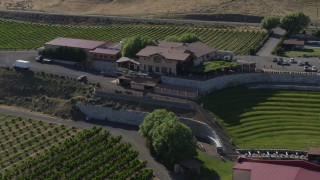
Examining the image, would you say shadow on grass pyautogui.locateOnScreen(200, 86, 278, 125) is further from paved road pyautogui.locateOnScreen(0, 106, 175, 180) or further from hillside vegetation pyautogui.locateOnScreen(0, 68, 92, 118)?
hillside vegetation pyautogui.locateOnScreen(0, 68, 92, 118)

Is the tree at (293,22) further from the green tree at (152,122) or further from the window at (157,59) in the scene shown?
the green tree at (152,122)

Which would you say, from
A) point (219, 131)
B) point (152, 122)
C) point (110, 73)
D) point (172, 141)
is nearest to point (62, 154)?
point (152, 122)

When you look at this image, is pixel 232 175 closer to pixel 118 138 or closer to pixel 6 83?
pixel 118 138

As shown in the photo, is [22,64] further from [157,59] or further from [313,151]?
[313,151]

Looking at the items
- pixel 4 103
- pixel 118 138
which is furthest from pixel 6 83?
pixel 118 138

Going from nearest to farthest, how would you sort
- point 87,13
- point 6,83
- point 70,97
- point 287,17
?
point 70,97 < point 6,83 < point 287,17 < point 87,13

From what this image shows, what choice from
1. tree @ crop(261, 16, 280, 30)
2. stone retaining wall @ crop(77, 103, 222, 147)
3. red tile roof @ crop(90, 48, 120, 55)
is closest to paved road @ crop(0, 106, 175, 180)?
stone retaining wall @ crop(77, 103, 222, 147)
